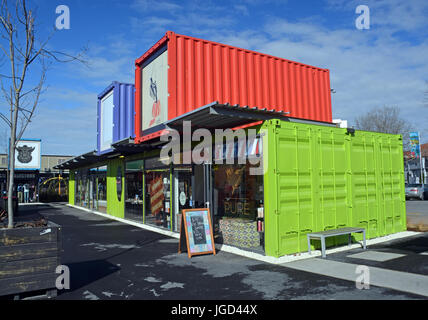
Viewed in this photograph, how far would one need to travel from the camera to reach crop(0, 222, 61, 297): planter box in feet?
16.0

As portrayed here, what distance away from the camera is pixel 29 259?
5059mm

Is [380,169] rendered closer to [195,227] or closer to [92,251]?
[195,227]

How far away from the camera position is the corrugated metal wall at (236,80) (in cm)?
908

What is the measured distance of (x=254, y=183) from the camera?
9047 millimetres

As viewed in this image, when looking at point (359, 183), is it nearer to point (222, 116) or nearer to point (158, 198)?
point (222, 116)

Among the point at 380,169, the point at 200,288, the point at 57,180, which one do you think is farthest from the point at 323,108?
the point at 57,180

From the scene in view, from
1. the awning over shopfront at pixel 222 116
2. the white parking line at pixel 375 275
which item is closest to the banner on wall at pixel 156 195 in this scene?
the awning over shopfront at pixel 222 116

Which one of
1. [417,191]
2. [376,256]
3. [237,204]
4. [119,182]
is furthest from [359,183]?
[417,191]

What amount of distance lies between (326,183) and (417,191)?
73.1ft

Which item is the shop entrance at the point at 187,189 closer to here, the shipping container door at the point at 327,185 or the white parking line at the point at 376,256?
the shipping container door at the point at 327,185

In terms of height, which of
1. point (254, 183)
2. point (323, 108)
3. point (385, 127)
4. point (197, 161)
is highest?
point (385, 127)

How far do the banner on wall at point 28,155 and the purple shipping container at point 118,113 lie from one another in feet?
79.1

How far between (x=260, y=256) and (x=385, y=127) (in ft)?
120
